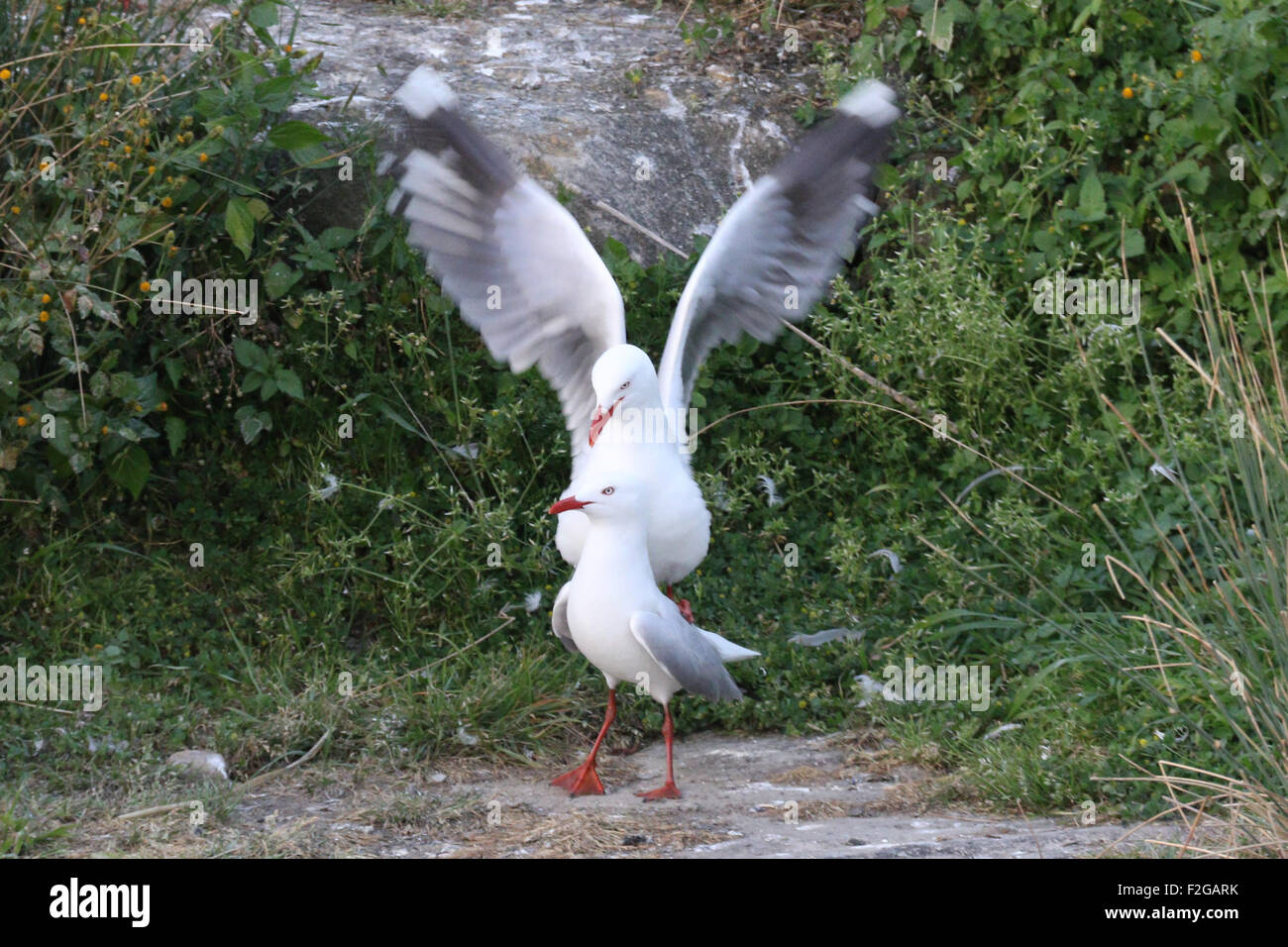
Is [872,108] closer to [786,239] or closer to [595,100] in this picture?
[786,239]

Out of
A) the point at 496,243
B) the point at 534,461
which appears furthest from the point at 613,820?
the point at 496,243

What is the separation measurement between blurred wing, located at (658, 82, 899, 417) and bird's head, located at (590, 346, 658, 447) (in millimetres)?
341

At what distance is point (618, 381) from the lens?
4.05 metres

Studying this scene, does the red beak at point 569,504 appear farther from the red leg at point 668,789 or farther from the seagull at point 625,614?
the red leg at point 668,789

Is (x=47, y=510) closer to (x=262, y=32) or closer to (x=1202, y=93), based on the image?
(x=262, y=32)

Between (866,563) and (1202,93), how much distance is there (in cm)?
209

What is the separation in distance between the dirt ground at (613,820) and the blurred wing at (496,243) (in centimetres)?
135

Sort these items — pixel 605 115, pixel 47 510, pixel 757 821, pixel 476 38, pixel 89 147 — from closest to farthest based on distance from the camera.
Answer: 1. pixel 757 821
2. pixel 89 147
3. pixel 47 510
4. pixel 605 115
5. pixel 476 38

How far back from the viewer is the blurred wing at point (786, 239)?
14.6 feet

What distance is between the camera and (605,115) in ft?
20.2

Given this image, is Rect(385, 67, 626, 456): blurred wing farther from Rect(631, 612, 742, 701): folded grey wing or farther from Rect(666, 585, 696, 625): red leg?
Rect(631, 612, 742, 701): folded grey wing

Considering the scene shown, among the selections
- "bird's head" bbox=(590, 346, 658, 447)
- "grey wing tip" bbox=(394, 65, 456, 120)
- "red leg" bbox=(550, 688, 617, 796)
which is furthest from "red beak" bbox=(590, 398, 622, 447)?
"grey wing tip" bbox=(394, 65, 456, 120)

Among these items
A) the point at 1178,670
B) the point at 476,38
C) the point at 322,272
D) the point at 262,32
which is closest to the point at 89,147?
the point at 262,32

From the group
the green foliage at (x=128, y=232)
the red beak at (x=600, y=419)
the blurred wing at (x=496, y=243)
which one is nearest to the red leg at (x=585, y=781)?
the red beak at (x=600, y=419)
